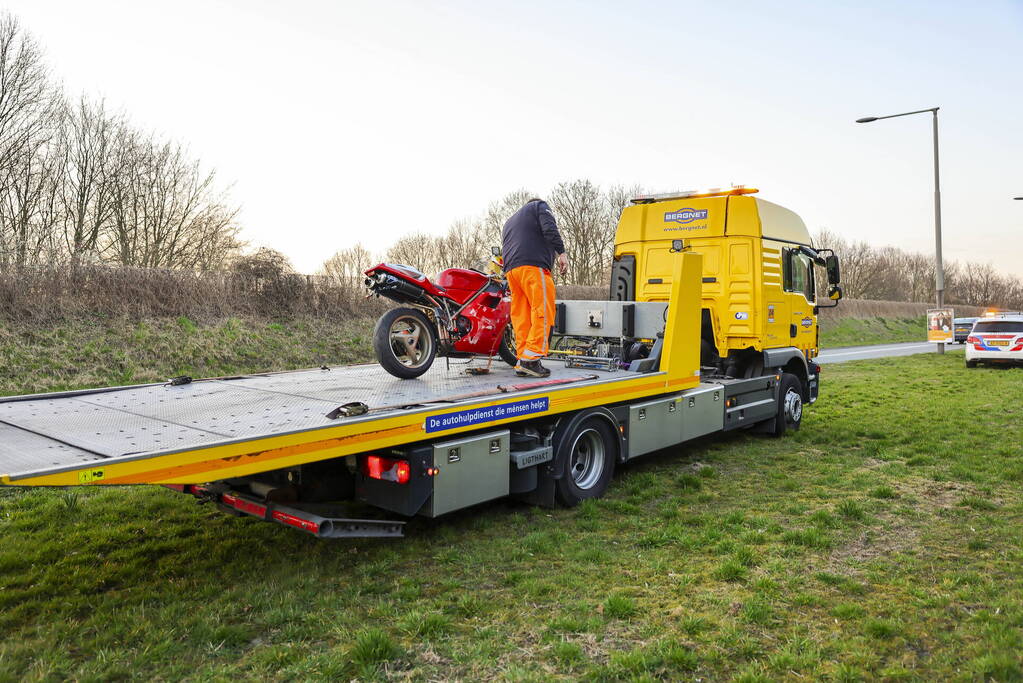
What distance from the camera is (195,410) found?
4426 millimetres

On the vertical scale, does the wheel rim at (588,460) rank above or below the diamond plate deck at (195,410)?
below

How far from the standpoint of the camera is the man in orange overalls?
617cm

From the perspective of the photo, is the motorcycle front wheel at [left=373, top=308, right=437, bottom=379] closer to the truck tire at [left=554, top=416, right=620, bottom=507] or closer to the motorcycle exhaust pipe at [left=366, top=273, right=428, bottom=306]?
the motorcycle exhaust pipe at [left=366, top=273, right=428, bottom=306]

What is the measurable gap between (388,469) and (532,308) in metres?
2.39

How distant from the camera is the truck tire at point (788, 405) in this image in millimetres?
8914

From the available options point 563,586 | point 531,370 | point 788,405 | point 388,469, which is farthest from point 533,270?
point 788,405

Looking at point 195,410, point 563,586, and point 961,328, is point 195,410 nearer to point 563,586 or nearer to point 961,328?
point 563,586

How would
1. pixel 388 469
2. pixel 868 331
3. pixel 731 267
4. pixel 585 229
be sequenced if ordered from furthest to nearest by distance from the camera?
pixel 868 331 → pixel 585 229 → pixel 731 267 → pixel 388 469

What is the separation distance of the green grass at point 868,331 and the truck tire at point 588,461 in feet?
93.7

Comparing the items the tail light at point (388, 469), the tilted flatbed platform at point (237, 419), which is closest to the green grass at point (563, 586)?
the tail light at point (388, 469)

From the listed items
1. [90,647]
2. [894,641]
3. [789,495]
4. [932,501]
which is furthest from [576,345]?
[90,647]

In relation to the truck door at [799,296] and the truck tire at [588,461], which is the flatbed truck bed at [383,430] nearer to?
the truck tire at [588,461]

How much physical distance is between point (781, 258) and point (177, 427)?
7.13 m

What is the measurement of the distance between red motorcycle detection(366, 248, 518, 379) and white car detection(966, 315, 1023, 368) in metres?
16.4
